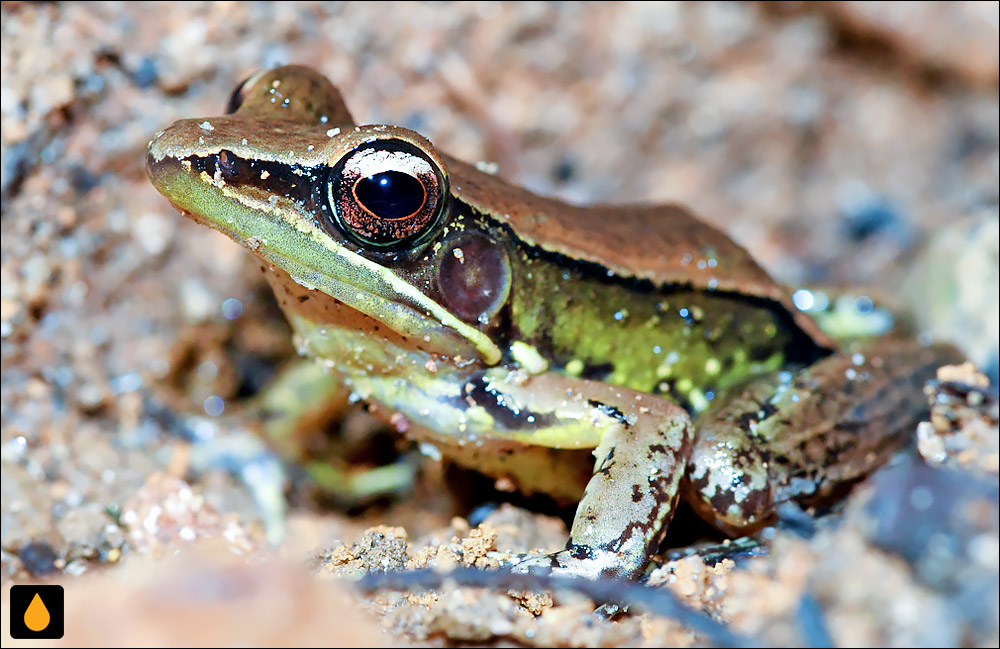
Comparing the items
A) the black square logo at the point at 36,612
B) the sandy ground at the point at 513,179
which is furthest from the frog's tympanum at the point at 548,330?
the black square logo at the point at 36,612

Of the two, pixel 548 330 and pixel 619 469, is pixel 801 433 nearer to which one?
pixel 619 469

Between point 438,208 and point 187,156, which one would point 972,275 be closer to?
point 438,208

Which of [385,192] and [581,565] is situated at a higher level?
[385,192]

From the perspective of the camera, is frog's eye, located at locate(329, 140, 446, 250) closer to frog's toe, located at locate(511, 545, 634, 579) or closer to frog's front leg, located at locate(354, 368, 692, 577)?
frog's front leg, located at locate(354, 368, 692, 577)

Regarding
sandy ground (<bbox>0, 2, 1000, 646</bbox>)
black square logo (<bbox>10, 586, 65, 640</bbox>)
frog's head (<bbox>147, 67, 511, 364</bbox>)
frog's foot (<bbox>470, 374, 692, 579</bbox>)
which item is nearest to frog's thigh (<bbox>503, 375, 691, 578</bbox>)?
frog's foot (<bbox>470, 374, 692, 579</bbox>)

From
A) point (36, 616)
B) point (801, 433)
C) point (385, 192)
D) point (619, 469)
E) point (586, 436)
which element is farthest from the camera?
point (801, 433)

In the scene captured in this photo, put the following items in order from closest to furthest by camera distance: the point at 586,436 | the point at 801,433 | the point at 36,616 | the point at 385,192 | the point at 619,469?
the point at 36,616 → the point at 385,192 → the point at 619,469 → the point at 586,436 → the point at 801,433

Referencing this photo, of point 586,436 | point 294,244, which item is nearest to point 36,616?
point 294,244
